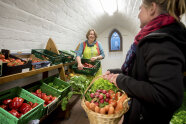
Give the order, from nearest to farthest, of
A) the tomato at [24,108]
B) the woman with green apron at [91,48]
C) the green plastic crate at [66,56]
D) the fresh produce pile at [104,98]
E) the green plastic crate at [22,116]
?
1. the green plastic crate at [22,116]
2. the fresh produce pile at [104,98]
3. the tomato at [24,108]
4. the green plastic crate at [66,56]
5. the woman with green apron at [91,48]

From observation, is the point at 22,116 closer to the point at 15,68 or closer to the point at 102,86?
the point at 15,68

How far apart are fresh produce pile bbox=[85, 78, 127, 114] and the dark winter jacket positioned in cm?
44

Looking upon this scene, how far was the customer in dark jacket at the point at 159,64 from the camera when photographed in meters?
0.55

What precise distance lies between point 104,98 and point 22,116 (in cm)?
86

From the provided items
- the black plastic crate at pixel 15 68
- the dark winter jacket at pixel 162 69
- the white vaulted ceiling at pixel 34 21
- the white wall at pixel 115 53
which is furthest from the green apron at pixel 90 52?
the white wall at pixel 115 53

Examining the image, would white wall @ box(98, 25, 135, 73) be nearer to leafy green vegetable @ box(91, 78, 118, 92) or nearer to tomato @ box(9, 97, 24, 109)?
leafy green vegetable @ box(91, 78, 118, 92)

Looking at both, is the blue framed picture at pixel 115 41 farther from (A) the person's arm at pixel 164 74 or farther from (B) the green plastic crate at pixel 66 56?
(A) the person's arm at pixel 164 74

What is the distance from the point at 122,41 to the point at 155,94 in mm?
5454

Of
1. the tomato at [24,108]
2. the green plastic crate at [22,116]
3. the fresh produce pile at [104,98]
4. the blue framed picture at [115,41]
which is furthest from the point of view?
the blue framed picture at [115,41]

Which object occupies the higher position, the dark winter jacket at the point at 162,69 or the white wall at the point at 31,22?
the white wall at the point at 31,22

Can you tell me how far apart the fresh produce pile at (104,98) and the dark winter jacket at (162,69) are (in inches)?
17.5

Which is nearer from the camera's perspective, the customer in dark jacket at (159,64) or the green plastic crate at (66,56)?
the customer in dark jacket at (159,64)

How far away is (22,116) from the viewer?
3.30ft

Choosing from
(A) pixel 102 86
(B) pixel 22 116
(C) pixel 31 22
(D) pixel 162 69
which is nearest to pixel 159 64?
(D) pixel 162 69
